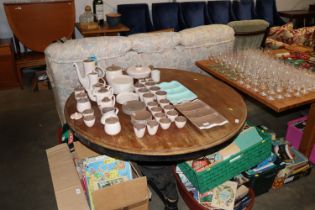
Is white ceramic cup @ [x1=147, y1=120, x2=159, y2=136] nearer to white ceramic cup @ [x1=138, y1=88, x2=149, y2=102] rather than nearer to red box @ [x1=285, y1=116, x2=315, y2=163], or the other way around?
white ceramic cup @ [x1=138, y1=88, x2=149, y2=102]

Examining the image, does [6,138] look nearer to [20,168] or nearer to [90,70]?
[20,168]

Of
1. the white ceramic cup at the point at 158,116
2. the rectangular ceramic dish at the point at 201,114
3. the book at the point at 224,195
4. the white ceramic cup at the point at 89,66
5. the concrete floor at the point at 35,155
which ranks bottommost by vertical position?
the concrete floor at the point at 35,155

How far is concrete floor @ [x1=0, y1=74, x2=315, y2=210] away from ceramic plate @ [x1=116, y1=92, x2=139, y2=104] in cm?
76

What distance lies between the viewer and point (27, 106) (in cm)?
306

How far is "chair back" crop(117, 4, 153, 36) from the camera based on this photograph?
4.14m

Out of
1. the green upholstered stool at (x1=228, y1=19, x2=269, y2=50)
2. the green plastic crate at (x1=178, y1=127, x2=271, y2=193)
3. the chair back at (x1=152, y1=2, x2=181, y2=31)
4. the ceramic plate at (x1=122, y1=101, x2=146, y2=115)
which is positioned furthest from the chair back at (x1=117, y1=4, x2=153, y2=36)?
the green plastic crate at (x1=178, y1=127, x2=271, y2=193)

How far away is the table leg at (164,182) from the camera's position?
1.72m

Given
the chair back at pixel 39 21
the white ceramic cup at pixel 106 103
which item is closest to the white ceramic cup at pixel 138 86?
the white ceramic cup at pixel 106 103

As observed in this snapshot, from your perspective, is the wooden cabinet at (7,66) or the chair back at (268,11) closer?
the wooden cabinet at (7,66)

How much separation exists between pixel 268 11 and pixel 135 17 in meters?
2.63

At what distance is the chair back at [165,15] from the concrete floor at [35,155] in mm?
1988

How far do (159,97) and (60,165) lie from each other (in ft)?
2.48

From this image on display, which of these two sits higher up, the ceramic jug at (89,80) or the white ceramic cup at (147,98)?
the ceramic jug at (89,80)

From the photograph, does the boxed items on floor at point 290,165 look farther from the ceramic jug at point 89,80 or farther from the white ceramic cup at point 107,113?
the ceramic jug at point 89,80
